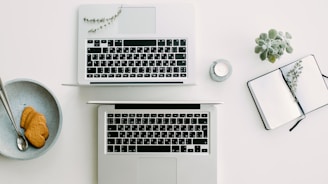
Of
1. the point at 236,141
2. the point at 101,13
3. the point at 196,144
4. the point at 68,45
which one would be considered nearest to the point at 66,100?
the point at 68,45

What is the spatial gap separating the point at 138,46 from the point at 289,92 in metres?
→ 0.47

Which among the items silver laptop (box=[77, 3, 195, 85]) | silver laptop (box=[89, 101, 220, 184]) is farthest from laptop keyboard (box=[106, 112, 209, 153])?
silver laptop (box=[77, 3, 195, 85])

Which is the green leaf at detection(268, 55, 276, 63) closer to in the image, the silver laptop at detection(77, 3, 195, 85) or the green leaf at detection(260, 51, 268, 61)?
the green leaf at detection(260, 51, 268, 61)

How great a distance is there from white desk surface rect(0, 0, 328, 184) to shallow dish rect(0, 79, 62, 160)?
34 millimetres

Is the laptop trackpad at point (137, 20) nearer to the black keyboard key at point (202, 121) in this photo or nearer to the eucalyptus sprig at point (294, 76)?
the black keyboard key at point (202, 121)

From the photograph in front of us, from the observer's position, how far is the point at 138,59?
1137 millimetres

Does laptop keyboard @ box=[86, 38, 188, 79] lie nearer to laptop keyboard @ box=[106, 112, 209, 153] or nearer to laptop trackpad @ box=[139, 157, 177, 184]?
laptop keyboard @ box=[106, 112, 209, 153]

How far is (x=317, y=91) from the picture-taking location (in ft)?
3.85

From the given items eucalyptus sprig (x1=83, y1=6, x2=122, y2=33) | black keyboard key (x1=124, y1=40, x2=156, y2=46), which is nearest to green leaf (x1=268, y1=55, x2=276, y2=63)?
black keyboard key (x1=124, y1=40, x2=156, y2=46)

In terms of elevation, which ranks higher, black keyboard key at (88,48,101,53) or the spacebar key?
black keyboard key at (88,48,101,53)

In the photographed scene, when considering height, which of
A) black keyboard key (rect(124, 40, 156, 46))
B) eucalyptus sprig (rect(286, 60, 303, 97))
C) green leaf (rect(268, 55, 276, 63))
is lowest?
eucalyptus sprig (rect(286, 60, 303, 97))

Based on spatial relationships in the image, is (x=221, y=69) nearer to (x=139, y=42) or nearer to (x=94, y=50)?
(x=139, y=42)

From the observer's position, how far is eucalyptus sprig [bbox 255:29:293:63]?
1.12m

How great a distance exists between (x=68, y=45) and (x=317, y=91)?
29.7 inches
